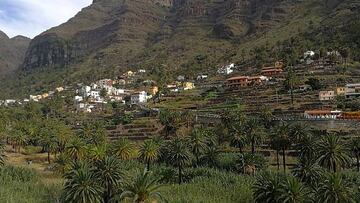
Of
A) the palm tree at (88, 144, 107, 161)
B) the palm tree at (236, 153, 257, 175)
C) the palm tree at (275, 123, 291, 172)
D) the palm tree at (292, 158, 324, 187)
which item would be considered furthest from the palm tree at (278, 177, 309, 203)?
the palm tree at (88, 144, 107, 161)

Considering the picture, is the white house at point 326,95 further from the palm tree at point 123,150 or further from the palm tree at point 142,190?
the palm tree at point 142,190

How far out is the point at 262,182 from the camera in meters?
75.6

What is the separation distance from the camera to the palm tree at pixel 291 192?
68312mm

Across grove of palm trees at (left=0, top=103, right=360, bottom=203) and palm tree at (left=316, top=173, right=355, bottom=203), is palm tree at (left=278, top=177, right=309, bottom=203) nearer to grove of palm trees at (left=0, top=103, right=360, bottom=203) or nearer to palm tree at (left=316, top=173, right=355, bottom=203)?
grove of palm trees at (left=0, top=103, right=360, bottom=203)

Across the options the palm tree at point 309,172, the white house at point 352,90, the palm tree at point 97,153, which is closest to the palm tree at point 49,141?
the palm tree at point 97,153

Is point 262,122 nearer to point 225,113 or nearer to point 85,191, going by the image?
point 225,113

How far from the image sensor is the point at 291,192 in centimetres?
6875

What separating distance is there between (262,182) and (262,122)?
6861 centimetres

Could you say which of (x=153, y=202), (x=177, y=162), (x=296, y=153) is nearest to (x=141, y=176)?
(x=153, y=202)

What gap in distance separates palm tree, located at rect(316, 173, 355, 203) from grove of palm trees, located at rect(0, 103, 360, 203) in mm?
135

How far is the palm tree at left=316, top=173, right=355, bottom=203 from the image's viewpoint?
65.0 metres

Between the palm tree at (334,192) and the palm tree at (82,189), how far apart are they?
31.5 metres

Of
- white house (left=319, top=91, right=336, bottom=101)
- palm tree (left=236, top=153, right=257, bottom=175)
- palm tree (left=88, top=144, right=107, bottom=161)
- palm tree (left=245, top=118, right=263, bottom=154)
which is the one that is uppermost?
white house (left=319, top=91, right=336, bottom=101)

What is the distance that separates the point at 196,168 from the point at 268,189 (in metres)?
39.9
